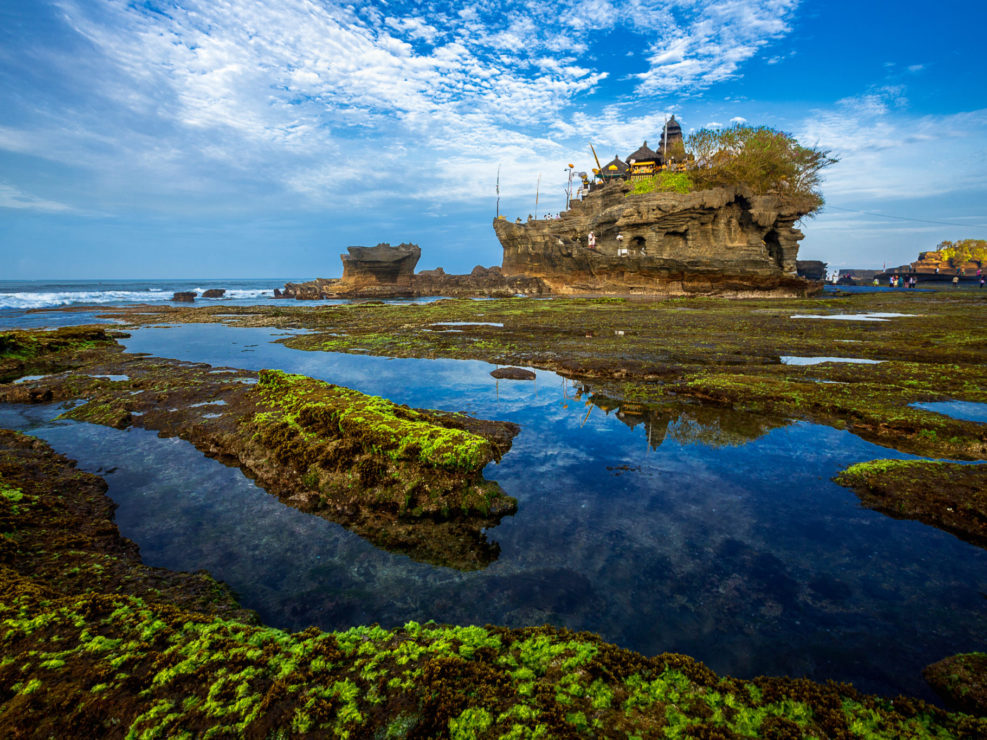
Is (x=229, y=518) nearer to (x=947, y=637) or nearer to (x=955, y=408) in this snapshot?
(x=947, y=637)

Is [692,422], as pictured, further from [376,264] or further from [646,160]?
[376,264]

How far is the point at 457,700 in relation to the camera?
2316 millimetres

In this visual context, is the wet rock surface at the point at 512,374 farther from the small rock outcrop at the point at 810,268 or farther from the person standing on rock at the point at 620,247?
the small rock outcrop at the point at 810,268

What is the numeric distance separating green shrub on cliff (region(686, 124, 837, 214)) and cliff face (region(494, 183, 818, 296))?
347 centimetres

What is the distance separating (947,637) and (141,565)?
271 inches

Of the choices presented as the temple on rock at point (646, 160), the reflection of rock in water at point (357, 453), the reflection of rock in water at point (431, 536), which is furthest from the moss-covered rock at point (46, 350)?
the temple on rock at point (646, 160)

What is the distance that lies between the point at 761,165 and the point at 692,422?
179 ft

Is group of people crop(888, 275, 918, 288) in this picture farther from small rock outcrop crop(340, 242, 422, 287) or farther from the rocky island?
small rock outcrop crop(340, 242, 422, 287)

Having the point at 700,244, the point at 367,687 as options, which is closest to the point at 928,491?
the point at 367,687

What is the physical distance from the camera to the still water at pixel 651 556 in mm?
3381

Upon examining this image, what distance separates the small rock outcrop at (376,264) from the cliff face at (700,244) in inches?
1809

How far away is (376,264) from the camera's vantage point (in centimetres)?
8588

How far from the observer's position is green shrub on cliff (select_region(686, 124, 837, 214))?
4866cm

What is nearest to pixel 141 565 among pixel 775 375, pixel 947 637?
pixel 947 637
